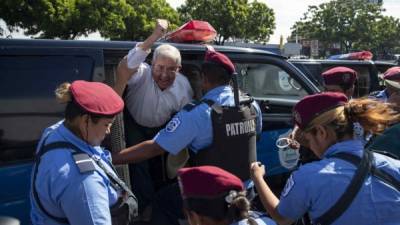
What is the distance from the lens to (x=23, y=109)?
8.91ft

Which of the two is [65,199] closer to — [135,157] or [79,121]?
[79,121]

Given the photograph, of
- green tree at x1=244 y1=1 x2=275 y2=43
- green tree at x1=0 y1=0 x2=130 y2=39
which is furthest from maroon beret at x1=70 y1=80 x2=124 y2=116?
green tree at x1=244 y1=1 x2=275 y2=43

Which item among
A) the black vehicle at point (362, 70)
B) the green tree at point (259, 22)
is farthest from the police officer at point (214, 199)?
the green tree at point (259, 22)

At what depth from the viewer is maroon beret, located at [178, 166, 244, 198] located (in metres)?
1.79

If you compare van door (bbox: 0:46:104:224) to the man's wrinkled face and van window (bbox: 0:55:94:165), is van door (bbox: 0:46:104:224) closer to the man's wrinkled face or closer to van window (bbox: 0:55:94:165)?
van window (bbox: 0:55:94:165)

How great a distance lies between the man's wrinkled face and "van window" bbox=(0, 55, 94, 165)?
1.93 feet

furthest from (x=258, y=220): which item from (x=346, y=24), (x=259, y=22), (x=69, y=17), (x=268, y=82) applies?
(x=346, y=24)

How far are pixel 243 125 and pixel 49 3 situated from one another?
1936 cm

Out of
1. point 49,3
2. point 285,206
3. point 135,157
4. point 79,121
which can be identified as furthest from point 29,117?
point 49,3

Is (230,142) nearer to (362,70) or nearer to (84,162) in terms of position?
(84,162)

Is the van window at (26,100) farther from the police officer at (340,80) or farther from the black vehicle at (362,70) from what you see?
the black vehicle at (362,70)

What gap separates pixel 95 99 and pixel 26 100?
894mm

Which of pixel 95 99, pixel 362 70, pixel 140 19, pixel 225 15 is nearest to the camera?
pixel 95 99

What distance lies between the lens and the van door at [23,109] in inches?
105
